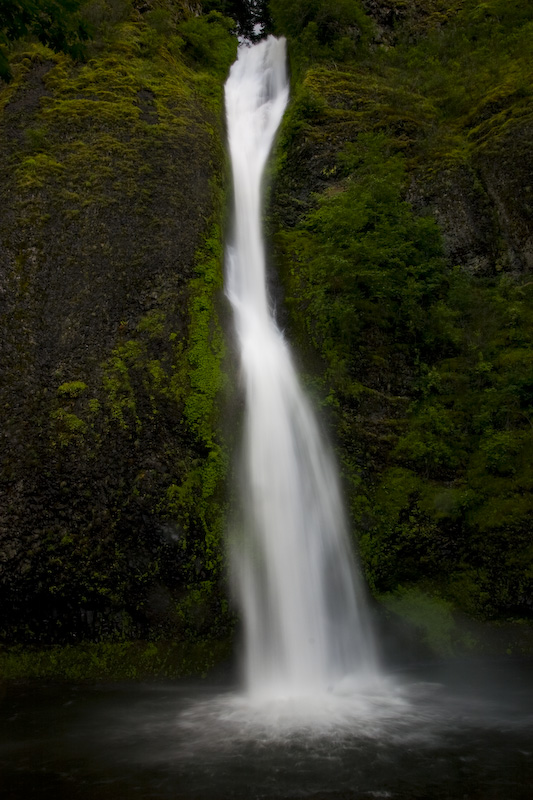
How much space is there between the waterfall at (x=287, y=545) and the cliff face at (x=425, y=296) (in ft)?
1.45

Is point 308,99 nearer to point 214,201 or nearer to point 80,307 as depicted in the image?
point 214,201

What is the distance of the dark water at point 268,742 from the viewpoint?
14.5 ft

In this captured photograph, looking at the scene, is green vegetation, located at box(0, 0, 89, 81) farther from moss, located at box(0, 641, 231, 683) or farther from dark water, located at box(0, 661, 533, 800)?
moss, located at box(0, 641, 231, 683)

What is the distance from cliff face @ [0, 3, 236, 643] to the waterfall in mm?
553

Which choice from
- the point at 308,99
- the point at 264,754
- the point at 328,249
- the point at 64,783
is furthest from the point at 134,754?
the point at 308,99

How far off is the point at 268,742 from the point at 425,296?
8592mm

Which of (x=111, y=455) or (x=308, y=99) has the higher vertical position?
(x=308, y=99)

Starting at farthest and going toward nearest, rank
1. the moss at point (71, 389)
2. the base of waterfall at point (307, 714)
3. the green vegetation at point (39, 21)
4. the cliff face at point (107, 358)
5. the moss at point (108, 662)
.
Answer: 1. the moss at point (71, 389)
2. the cliff face at point (107, 358)
3. the moss at point (108, 662)
4. the base of waterfall at point (307, 714)
5. the green vegetation at point (39, 21)

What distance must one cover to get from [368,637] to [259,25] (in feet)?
77.5

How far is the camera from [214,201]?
11758 millimetres

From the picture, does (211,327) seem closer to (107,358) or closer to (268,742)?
(107,358)

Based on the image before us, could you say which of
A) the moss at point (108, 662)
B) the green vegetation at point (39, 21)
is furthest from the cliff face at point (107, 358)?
the green vegetation at point (39, 21)

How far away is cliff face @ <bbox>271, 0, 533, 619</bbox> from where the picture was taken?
8344 millimetres

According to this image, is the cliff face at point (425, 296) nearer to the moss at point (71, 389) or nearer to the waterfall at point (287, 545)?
the waterfall at point (287, 545)
